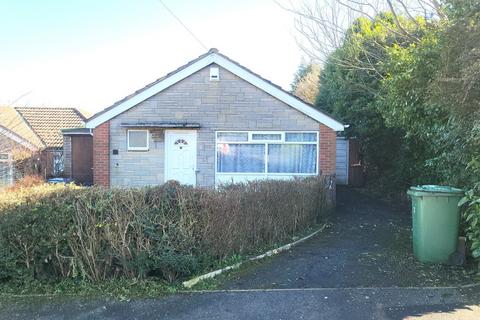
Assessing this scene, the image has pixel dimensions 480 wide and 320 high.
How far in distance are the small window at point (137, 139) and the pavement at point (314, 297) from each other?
7478 millimetres

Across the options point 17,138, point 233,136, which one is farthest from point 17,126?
point 233,136

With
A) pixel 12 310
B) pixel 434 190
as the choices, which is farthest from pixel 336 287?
pixel 12 310

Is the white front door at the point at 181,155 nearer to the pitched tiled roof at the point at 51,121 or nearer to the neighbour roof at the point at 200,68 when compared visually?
the neighbour roof at the point at 200,68

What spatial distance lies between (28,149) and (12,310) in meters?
15.7

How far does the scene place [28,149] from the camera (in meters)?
19.2

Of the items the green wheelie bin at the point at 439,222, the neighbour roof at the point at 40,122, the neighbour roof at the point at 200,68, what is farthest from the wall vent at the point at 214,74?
the neighbour roof at the point at 40,122

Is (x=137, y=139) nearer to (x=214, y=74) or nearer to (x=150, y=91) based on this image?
(x=150, y=91)

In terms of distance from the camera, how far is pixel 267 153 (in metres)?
13.2

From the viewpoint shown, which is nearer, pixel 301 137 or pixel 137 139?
pixel 301 137

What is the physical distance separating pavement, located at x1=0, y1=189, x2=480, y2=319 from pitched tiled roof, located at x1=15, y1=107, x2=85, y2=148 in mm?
18505

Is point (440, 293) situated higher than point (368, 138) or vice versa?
point (368, 138)

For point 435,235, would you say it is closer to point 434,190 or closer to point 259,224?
point 434,190

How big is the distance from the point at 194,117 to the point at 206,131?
1.79ft

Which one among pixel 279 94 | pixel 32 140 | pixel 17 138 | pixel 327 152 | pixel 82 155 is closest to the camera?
pixel 327 152
